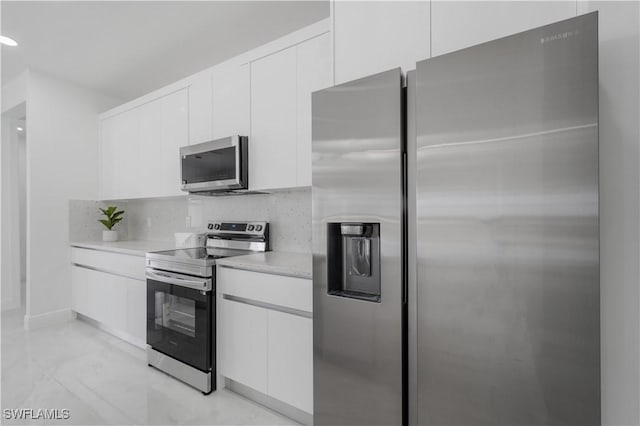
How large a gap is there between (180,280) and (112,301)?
4.29 feet

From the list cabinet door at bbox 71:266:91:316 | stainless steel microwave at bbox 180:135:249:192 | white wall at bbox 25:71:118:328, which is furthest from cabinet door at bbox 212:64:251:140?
cabinet door at bbox 71:266:91:316

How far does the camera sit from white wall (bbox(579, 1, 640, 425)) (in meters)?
1.05

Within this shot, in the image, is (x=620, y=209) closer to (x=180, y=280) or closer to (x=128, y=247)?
(x=180, y=280)

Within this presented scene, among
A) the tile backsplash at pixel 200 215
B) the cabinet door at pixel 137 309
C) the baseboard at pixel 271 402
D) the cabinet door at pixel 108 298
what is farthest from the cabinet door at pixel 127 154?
the baseboard at pixel 271 402

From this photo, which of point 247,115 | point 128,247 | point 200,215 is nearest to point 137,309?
point 128,247

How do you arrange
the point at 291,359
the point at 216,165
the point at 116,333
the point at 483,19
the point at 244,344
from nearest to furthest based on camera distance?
the point at 483,19 < the point at 291,359 < the point at 244,344 < the point at 216,165 < the point at 116,333

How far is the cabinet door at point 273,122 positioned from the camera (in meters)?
2.17

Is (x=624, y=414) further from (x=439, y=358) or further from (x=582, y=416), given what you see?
(x=439, y=358)

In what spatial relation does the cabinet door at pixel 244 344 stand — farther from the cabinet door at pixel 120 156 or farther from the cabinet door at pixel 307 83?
the cabinet door at pixel 120 156

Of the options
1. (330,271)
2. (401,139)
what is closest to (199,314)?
(330,271)

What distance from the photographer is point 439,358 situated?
1067 mm

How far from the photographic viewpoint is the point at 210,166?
251cm

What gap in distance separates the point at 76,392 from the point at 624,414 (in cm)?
287

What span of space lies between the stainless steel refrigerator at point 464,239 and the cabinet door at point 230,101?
1.22m
